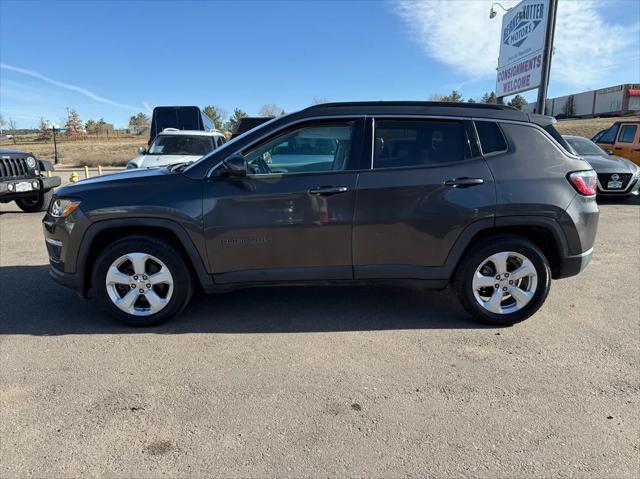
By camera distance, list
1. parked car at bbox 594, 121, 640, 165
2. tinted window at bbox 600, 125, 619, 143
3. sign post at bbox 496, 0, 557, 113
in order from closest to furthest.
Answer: parked car at bbox 594, 121, 640, 165 → tinted window at bbox 600, 125, 619, 143 → sign post at bbox 496, 0, 557, 113

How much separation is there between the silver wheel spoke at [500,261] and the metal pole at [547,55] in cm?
1208

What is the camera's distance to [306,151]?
3912 millimetres

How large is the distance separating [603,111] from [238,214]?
84.0 metres

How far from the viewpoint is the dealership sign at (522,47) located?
1522cm

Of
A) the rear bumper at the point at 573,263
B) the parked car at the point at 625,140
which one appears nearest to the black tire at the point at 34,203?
the rear bumper at the point at 573,263

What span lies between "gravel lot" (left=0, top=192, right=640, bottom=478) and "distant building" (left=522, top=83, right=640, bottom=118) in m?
57.8

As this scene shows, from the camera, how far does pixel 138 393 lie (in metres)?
2.96

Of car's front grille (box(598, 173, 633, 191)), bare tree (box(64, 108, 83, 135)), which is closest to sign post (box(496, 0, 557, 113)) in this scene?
car's front grille (box(598, 173, 633, 191))

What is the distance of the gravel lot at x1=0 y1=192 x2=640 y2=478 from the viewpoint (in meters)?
2.37

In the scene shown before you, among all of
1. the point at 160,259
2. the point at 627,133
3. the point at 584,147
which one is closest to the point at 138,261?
the point at 160,259

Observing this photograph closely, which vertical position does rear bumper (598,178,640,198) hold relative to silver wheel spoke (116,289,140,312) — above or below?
above

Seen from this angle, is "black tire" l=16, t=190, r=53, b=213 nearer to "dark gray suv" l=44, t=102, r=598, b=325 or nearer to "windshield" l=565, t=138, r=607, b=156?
"dark gray suv" l=44, t=102, r=598, b=325

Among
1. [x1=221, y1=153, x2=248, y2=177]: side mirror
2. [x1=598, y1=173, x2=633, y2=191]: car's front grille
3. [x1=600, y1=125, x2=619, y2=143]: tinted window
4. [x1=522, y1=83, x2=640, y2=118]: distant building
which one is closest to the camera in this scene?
[x1=221, y1=153, x2=248, y2=177]: side mirror

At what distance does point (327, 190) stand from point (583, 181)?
2.16 meters
